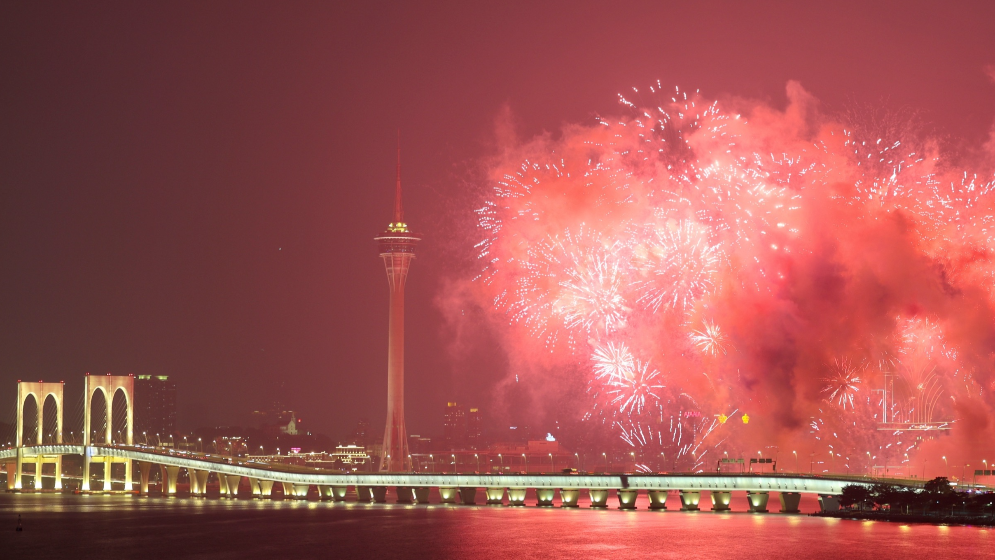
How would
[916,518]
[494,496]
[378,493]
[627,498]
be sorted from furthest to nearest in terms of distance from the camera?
[378,493]
[494,496]
[627,498]
[916,518]

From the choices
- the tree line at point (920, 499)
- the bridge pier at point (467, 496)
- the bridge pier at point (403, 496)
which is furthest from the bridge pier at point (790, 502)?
the bridge pier at point (403, 496)

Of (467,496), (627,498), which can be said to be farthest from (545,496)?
(467,496)

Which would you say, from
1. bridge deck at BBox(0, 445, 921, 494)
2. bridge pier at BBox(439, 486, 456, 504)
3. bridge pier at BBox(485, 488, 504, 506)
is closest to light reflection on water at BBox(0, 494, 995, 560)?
bridge deck at BBox(0, 445, 921, 494)

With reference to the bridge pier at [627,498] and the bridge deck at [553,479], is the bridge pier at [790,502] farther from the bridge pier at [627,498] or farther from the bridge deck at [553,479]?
the bridge pier at [627,498]

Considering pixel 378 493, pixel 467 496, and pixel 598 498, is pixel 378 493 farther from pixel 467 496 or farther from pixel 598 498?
pixel 598 498

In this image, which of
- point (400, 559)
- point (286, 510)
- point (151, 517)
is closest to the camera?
point (400, 559)

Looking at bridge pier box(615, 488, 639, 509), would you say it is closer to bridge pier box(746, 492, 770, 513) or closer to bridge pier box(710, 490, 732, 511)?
bridge pier box(710, 490, 732, 511)

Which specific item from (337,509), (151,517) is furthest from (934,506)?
(151,517)

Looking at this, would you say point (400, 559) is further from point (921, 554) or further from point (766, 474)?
point (766, 474)
